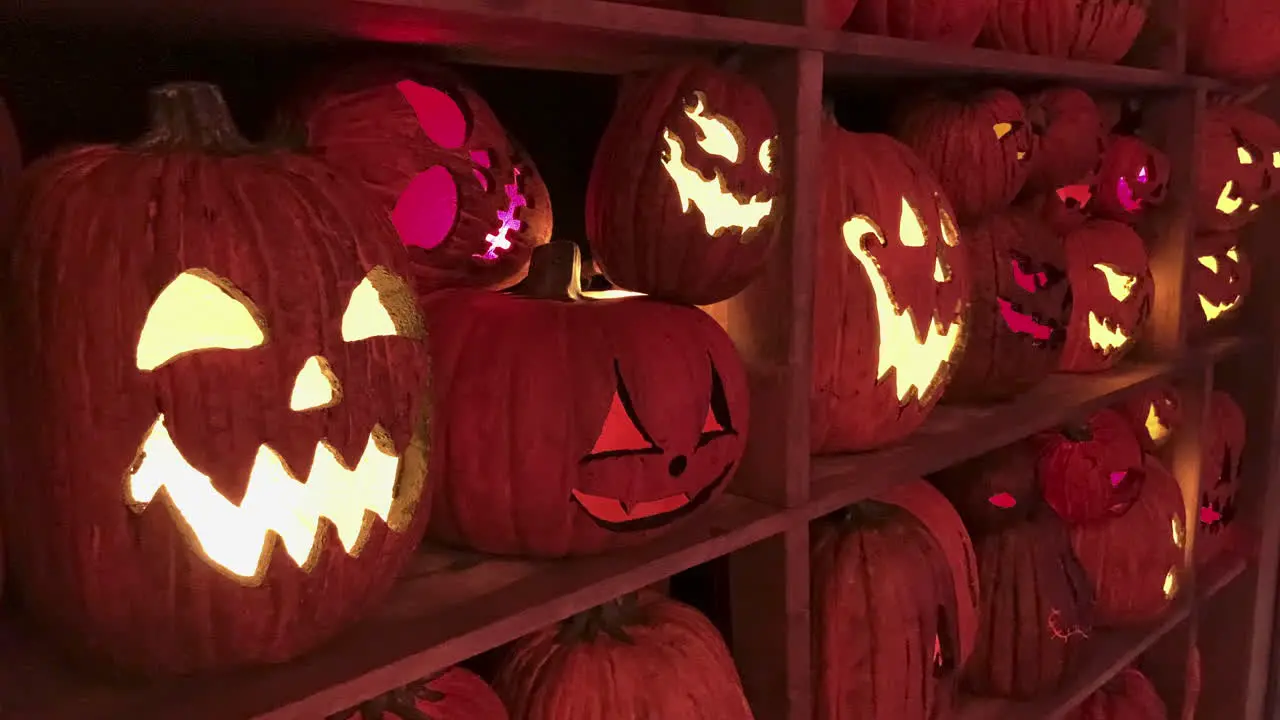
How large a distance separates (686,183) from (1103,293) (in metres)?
0.97

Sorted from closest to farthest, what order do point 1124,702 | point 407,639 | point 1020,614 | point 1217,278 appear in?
point 407,639, point 1020,614, point 1124,702, point 1217,278

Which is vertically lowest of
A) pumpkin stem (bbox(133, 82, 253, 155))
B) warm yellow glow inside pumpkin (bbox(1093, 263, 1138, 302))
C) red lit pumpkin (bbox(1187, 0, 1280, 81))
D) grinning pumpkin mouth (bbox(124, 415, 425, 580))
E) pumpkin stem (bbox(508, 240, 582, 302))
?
grinning pumpkin mouth (bbox(124, 415, 425, 580))

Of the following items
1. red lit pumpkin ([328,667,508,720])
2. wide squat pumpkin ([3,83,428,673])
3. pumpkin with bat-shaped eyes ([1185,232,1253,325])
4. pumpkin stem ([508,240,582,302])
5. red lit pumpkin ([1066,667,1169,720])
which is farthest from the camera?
pumpkin with bat-shaped eyes ([1185,232,1253,325])

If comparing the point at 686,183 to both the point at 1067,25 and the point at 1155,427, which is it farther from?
the point at 1155,427

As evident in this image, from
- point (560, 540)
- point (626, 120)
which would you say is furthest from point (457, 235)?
point (560, 540)

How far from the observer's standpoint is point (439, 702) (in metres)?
0.81

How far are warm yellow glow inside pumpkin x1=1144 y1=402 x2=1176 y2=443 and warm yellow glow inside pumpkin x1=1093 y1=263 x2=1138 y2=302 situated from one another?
281mm

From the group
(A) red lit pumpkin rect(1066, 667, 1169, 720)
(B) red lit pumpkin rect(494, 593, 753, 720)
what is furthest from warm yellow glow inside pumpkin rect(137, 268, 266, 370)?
(A) red lit pumpkin rect(1066, 667, 1169, 720)

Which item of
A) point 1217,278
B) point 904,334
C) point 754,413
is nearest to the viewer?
point 754,413

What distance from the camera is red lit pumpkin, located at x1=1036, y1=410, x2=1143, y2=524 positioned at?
144 centimetres

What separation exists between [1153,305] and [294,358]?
1.53 meters

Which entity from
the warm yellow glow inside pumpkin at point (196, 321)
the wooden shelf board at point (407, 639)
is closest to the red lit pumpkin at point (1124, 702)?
the wooden shelf board at point (407, 639)

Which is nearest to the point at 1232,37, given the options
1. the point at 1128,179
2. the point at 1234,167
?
the point at 1234,167

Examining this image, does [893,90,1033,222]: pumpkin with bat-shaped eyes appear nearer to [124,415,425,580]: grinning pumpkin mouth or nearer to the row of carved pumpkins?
the row of carved pumpkins
